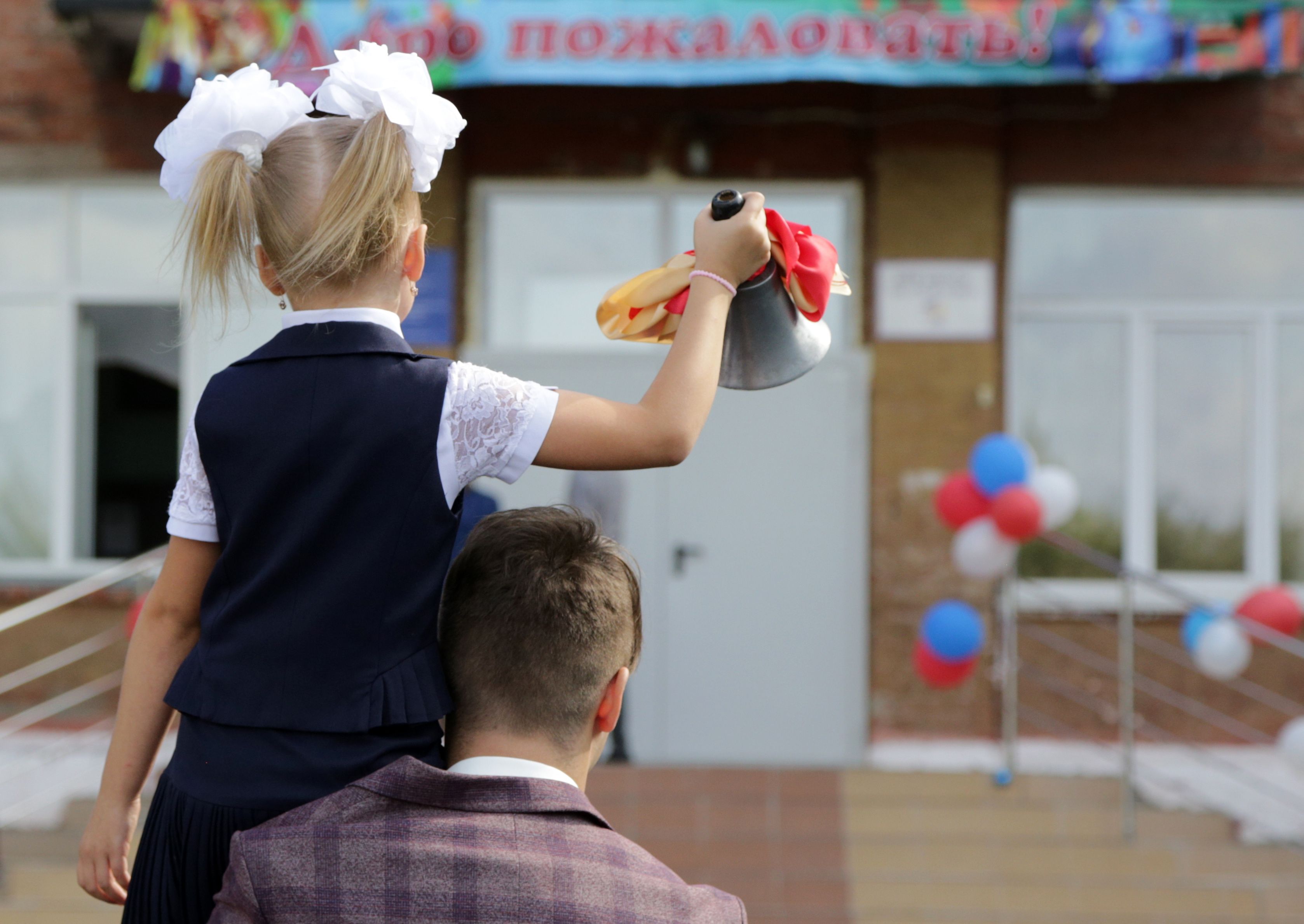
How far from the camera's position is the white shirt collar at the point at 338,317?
1301 millimetres

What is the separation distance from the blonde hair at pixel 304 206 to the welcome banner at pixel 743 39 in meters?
4.41

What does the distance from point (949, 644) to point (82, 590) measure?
3.88 metres

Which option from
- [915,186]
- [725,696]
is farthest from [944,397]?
[725,696]

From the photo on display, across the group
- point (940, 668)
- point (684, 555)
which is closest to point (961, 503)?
point (940, 668)

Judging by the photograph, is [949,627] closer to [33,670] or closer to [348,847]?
[348,847]

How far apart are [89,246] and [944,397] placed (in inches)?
187

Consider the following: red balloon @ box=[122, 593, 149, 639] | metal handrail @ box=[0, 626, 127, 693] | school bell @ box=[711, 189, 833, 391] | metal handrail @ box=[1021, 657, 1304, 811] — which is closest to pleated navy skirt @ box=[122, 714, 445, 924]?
school bell @ box=[711, 189, 833, 391]

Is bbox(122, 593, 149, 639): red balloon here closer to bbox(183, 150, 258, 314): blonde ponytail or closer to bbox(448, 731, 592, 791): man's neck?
bbox(183, 150, 258, 314): blonde ponytail

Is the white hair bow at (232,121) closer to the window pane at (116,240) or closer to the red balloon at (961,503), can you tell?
the red balloon at (961,503)

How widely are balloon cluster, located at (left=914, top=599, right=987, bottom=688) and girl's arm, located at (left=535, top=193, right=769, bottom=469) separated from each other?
3.95m

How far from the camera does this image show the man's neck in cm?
118

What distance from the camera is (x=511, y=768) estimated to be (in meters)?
1.16

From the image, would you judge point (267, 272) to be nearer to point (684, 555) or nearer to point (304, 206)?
point (304, 206)

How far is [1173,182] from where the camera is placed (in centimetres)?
620
